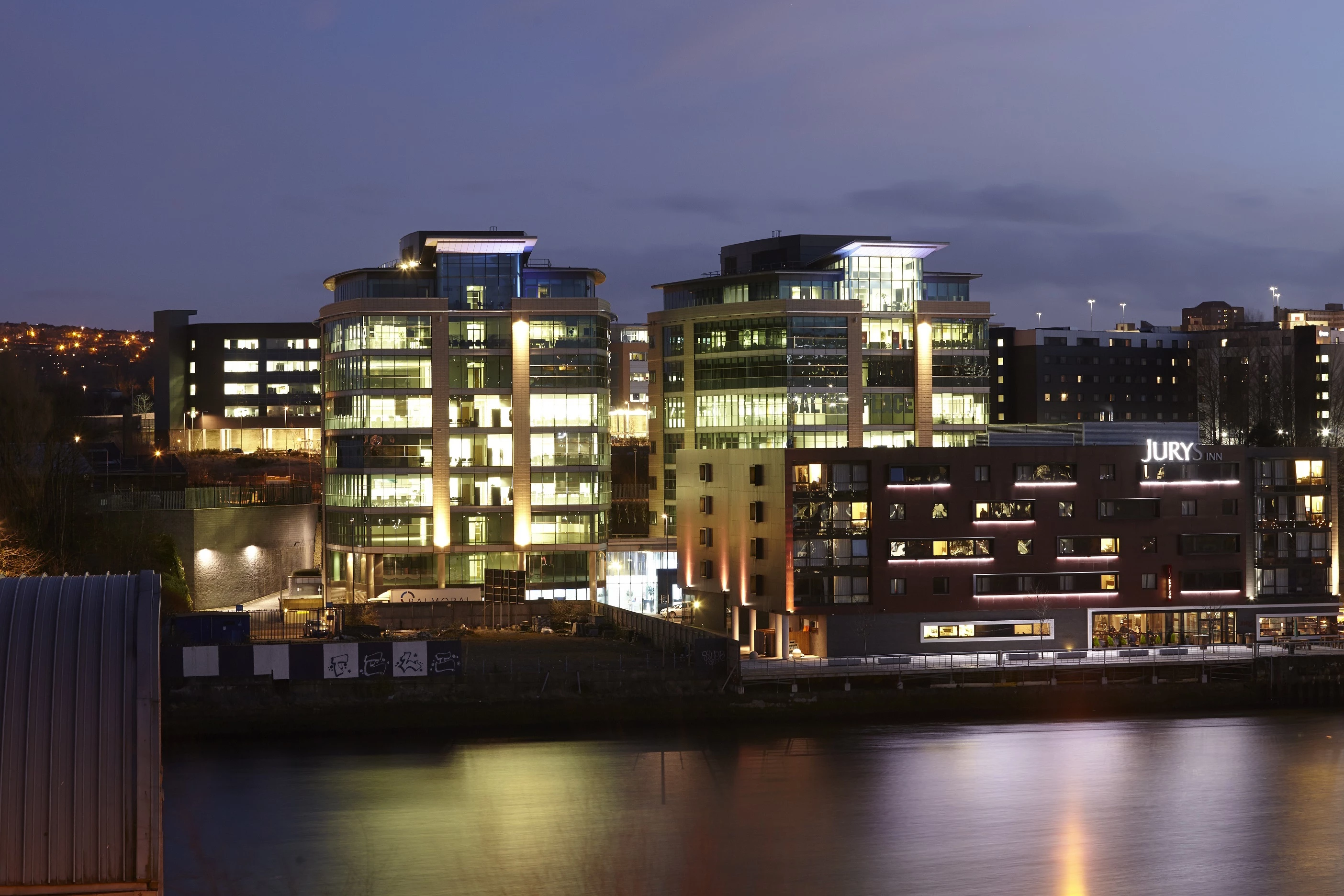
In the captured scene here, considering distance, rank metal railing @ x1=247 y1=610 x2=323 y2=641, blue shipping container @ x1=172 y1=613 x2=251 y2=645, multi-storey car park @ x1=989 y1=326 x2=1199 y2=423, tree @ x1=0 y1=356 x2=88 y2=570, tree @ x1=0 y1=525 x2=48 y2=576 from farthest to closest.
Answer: multi-storey car park @ x1=989 y1=326 x2=1199 y2=423
tree @ x1=0 y1=356 x2=88 y2=570
metal railing @ x1=247 y1=610 x2=323 y2=641
blue shipping container @ x1=172 y1=613 x2=251 y2=645
tree @ x1=0 y1=525 x2=48 y2=576

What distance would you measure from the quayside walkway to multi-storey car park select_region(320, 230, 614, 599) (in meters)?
12.5

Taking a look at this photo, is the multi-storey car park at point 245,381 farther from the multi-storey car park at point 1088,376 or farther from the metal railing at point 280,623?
the multi-storey car park at point 1088,376

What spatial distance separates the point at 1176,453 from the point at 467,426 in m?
25.0

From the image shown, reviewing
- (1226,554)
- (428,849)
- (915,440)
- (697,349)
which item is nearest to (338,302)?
(697,349)

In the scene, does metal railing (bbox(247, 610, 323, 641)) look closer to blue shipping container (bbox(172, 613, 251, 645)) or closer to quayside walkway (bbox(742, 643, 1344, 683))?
blue shipping container (bbox(172, 613, 251, 645))

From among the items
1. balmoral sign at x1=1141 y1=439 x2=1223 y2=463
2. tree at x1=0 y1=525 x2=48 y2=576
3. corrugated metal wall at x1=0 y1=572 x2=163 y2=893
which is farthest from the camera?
balmoral sign at x1=1141 y1=439 x2=1223 y2=463

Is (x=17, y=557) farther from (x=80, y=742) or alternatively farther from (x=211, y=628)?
(x=80, y=742)

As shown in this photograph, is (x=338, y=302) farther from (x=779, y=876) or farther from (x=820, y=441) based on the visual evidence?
(x=779, y=876)

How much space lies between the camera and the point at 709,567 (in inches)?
1949

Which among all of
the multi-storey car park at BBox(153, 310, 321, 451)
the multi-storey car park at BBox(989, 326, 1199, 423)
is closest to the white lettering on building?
the multi-storey car park at BBox(153, 310, 321, 451)

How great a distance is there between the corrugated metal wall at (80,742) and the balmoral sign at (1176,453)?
36.7 m

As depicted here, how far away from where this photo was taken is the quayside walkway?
42062mm

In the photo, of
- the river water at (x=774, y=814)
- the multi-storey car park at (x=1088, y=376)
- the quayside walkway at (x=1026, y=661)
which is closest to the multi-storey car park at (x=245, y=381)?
the multi-storey car park at (x=1088, y=376)

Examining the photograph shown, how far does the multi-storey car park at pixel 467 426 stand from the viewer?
52.3 m
